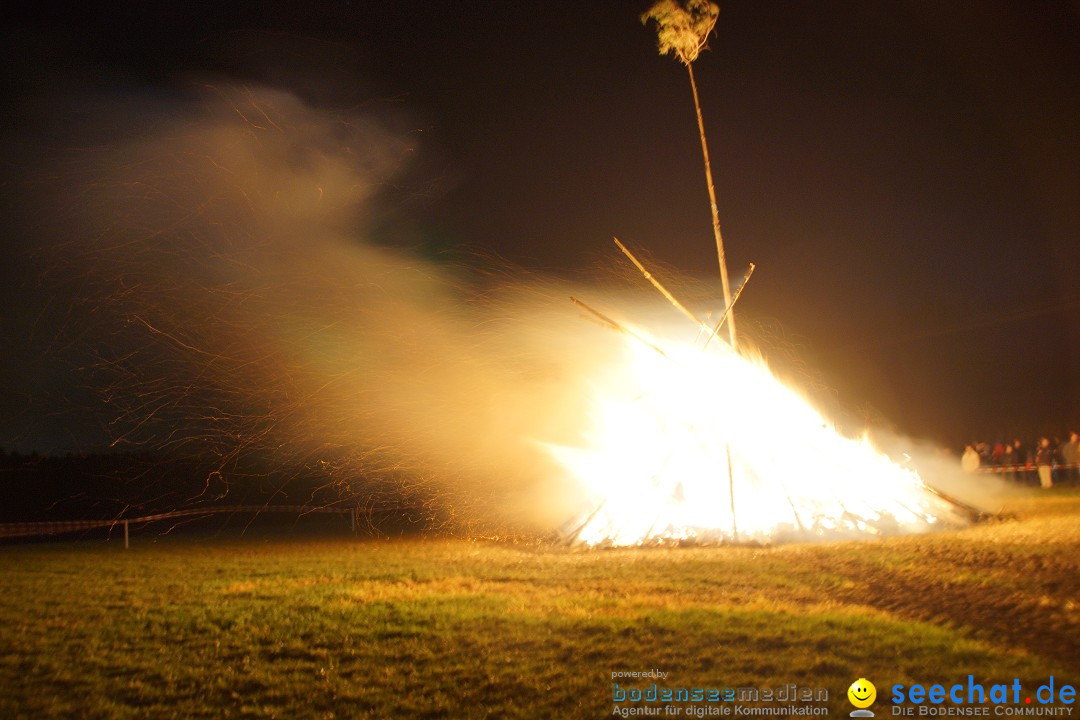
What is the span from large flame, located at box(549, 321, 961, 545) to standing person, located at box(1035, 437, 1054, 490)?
8.36 metres

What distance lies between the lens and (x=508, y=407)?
15.7 meters

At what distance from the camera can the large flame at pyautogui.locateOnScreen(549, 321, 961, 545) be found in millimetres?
12102

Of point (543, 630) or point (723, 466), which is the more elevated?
point (723, 466)

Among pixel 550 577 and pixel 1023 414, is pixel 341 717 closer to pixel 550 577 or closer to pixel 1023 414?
pixel 550 577

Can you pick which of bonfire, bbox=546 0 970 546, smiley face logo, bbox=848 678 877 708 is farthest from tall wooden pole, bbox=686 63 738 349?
smiley face logo, bbox=848 678 877 708

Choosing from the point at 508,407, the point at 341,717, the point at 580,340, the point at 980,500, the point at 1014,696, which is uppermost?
the point at 580,340

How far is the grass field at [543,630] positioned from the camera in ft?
16.5


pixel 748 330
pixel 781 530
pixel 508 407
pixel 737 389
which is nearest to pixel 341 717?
pixel 781 530

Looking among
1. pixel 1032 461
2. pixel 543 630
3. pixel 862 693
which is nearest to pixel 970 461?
pixel 1032 461

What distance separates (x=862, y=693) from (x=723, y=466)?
8481 mm

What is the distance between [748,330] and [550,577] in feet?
26.2

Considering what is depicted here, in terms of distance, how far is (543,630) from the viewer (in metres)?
6.56

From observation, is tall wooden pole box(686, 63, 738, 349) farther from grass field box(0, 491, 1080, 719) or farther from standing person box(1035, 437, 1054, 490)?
standing person box(1035, 437, 1054, 490)

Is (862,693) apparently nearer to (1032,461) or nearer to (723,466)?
(723,466)
